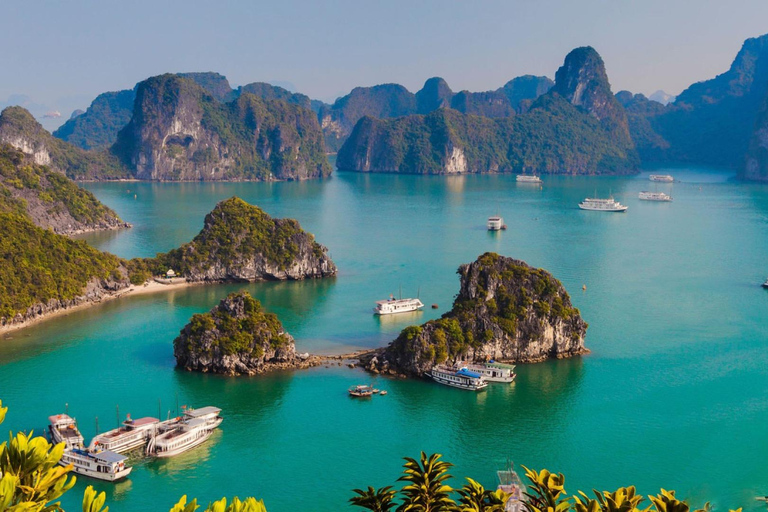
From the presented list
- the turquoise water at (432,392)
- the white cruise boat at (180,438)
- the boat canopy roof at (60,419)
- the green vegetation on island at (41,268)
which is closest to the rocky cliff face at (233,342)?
the turquoise water at (432,392)

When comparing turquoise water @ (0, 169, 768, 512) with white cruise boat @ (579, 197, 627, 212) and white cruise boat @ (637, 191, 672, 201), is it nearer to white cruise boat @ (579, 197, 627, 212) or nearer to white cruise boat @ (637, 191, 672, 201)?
white cruise boat @ (579, 197, 627, 212)

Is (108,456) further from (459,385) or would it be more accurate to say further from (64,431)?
(459,385)

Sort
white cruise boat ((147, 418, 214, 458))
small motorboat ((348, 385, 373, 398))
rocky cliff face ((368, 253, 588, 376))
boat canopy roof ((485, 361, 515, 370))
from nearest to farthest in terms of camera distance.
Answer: white cruise boat ((147, 418, 214, 458)) < small motorboat ((348, 385, 373, 398)) < boat canopy roof ((485, 361, 515, 370)) < rocky cliff face ((368, 253, 588, 376))

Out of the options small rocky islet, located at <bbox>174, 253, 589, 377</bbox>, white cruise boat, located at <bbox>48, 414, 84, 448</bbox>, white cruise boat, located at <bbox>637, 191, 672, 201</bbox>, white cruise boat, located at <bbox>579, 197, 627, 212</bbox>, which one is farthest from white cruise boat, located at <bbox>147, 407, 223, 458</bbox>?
white cruise boat, located at <bbox>637, 191, 672, 201</bbox>

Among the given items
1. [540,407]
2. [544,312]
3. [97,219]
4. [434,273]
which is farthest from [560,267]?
[97,219]

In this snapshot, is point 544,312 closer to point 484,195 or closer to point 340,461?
point 340,461

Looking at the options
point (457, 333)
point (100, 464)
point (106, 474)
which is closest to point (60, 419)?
point (100, 464)
